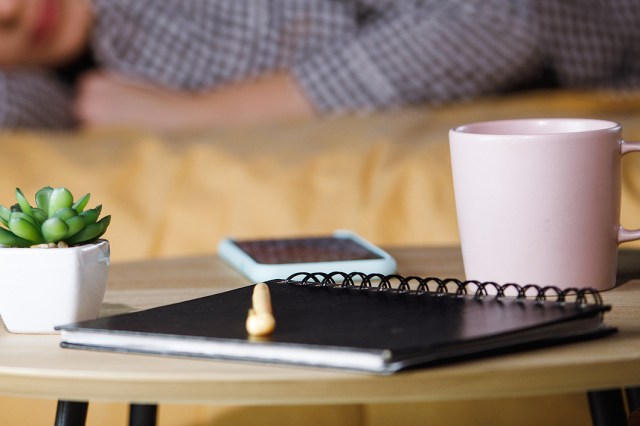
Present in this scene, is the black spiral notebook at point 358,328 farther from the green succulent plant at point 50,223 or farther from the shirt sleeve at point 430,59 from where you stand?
the shirt sleeve at point 430,59

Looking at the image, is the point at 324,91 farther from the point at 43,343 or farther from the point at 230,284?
the point at 43,343

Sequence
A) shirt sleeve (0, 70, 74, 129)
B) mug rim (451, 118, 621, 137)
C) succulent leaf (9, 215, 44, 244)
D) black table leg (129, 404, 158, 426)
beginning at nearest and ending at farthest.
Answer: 1. succulent leaf (9, 215, 44, 244)
2. mug rim (451, 118, 621, 137)
3. black table leg (129, 404, 158, 426)
4. shirt sleeve (0, 70, 74, 129)

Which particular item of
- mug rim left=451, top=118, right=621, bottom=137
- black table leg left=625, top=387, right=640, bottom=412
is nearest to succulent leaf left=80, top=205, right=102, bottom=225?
mug rim left=451, top=118, right=621, bottom=137

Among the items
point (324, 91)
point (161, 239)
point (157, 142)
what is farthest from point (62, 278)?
point (324, 91)

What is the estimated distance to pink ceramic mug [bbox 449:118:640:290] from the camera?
0.56 meters

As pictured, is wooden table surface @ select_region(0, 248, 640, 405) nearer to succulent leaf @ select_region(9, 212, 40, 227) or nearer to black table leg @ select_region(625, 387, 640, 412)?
succulent leaf @ select_region(9, 212, 40, 227)

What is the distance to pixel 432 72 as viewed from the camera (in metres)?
1.53

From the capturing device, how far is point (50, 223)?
20.6 inches

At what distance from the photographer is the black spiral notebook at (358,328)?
1.37ft

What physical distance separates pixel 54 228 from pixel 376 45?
1.08 m

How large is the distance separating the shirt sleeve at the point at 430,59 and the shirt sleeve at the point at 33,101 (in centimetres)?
41

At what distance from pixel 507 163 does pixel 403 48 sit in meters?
0.99

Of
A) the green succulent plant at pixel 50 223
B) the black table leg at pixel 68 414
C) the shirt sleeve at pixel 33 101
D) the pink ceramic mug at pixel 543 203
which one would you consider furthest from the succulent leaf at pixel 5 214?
the shirt sleeve at pixel 33 101

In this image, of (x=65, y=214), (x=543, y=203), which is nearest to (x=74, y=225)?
(x=65, y=214)
